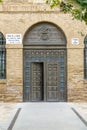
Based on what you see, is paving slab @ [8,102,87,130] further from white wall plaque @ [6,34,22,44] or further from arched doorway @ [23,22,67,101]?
white wall plaque @ [6,34,22,44]

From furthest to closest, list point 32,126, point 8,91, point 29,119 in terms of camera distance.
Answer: point 8,91 → point 29,119 → point 32,126

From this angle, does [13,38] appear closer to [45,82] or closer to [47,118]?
[45,82]

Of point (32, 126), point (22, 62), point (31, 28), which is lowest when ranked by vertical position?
point (32, 126)

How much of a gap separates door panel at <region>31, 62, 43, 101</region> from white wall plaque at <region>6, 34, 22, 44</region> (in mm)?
1405

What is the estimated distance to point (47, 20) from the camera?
20703mm

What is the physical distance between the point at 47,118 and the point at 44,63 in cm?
632

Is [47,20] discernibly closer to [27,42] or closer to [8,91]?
[27,42]

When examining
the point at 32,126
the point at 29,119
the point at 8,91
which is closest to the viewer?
the point at 32,126

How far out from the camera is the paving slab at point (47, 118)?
41.5 ft

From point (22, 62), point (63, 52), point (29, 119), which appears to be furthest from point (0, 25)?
point (29, 119)

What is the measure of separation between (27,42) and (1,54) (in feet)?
4.75

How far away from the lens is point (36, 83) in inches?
817

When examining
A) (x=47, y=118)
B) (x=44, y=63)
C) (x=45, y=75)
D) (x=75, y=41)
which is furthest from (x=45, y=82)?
(x=47, y=118)

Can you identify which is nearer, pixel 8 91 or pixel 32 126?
pixel 32 126
